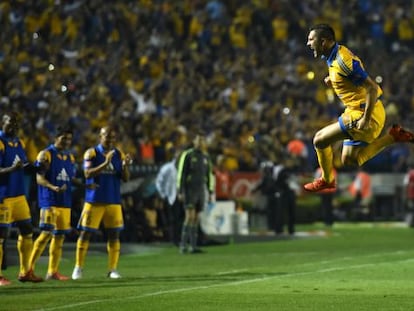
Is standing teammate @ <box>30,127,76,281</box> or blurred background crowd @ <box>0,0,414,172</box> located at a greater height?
blurred background crowd @ <box>0,0,414,172</box>

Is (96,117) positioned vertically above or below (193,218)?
above

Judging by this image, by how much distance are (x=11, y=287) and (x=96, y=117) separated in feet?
47.0

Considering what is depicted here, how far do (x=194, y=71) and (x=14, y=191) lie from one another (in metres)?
20.3

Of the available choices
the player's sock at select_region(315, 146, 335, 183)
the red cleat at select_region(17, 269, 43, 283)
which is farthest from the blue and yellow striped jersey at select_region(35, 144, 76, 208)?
the player's sock at select_region(315, 146, 335, 183)

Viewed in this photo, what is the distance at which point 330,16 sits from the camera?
41.7 m

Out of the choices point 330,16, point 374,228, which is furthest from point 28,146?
point 330,16

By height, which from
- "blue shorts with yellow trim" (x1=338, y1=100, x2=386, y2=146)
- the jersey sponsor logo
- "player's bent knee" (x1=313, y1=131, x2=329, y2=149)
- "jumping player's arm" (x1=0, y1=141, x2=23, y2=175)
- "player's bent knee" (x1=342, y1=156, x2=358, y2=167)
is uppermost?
"blue shorts with yellow trim" (x1=338, y1=100, x2=386, y2=146)

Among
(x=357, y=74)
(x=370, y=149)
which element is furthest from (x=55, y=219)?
(x=357, y=74)

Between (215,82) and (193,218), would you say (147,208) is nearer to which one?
(193,218)

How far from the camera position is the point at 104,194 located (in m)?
17.1

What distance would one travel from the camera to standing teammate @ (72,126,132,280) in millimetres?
17000

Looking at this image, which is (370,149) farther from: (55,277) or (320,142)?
(55,277)

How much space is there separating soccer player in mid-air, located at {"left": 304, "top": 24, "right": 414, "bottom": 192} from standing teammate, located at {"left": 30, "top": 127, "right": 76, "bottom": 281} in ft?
14.0

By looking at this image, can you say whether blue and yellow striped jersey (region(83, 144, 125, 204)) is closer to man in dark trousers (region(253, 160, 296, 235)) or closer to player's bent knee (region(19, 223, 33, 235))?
player's bent knee (region(19, 223, 33, 235))
